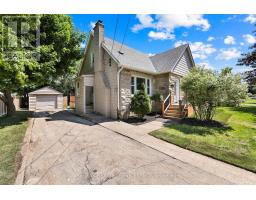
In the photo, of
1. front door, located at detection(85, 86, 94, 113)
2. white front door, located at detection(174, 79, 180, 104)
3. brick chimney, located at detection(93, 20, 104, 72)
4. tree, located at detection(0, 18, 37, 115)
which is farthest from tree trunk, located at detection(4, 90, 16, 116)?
white front door, located at detection(174, 79, 180, 104)

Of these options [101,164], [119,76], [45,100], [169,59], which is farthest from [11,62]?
[45,100]

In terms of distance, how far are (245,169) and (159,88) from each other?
9.58 m

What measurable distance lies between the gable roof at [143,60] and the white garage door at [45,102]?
11.7 m

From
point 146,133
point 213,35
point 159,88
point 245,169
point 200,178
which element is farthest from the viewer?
→ point 159,88

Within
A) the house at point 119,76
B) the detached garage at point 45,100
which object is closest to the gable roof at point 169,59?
the house at point 119,76

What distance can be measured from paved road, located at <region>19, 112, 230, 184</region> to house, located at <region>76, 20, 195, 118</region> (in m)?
5.05

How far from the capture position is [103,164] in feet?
14.3

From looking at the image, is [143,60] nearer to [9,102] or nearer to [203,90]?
[203,90]

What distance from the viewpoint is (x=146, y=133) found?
7363mm

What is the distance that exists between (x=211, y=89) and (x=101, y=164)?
7233mm

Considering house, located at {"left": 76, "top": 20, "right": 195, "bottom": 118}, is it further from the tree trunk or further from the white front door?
the tree trunk

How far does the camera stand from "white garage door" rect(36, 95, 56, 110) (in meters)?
19.9
